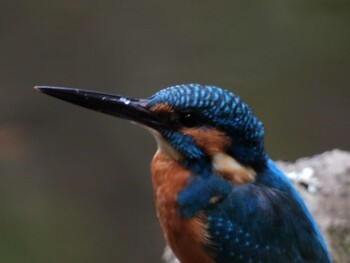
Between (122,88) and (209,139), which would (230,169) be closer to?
(209,139)

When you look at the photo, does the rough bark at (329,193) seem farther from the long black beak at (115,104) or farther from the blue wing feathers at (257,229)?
the long black beak at (115,104)

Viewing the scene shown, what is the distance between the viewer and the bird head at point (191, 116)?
182 centimetres

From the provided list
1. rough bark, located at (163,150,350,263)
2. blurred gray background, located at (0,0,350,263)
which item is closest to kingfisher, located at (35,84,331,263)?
rough bark, located at (163,150,350,263)

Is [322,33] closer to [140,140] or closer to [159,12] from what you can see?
[159,12]

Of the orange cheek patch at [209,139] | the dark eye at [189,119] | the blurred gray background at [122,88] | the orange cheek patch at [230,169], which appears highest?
the dark eye at [189,119]

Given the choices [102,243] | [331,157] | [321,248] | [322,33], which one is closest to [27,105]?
[102,243]

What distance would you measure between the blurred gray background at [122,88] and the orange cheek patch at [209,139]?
2112 millimetres

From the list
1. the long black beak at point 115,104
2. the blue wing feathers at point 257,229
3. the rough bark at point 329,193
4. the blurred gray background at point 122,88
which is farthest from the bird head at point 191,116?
the blurred gray background at point 122,88

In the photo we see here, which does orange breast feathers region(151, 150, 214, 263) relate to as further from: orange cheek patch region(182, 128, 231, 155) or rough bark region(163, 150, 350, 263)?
rough bark region(163, 150, 350, 263)

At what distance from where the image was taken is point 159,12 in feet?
16.5

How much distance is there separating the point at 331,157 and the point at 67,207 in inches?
78.5

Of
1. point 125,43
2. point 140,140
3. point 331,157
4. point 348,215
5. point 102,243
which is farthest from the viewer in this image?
point 125,43

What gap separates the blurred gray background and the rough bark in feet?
5.23

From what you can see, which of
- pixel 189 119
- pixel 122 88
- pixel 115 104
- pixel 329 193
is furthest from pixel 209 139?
pixel 122 88
